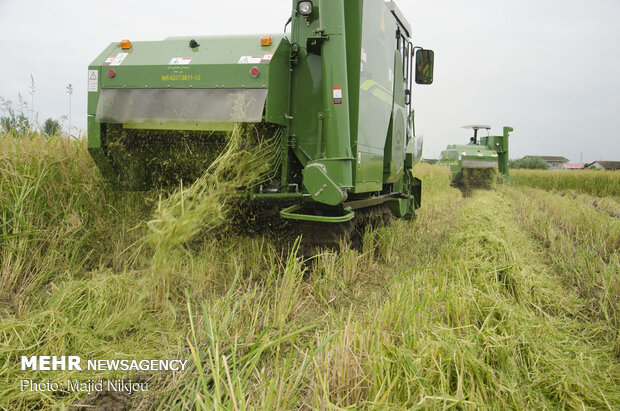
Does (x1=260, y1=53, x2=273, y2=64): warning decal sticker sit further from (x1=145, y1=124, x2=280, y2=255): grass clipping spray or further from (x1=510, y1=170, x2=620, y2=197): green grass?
(x1=510, y1=170, x2=620, y2=197): green grass

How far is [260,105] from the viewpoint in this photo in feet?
11.4

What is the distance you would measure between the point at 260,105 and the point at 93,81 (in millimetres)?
1478

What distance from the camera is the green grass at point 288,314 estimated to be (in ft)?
6.07

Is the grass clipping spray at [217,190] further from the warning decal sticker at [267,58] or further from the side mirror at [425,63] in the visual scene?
the side mirror at [425,63]

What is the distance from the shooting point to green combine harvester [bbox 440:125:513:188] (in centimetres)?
1305

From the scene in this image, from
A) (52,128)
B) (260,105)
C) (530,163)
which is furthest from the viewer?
(530,163)

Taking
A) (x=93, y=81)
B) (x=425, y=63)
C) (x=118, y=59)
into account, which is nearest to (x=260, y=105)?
(x=118, y=59)

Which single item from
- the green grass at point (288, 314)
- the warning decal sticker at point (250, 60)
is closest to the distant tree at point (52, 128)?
the green grass at point (288, 314)

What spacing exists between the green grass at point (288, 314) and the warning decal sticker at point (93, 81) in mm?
650

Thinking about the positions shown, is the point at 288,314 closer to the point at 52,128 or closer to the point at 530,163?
the point at 52,128

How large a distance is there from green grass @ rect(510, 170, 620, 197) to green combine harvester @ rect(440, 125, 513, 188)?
288 centimetres

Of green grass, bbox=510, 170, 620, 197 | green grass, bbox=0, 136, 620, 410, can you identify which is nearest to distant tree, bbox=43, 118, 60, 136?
green grass, bbox=0, 136, 620, 410

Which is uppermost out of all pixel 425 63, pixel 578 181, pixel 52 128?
pixel 425 63

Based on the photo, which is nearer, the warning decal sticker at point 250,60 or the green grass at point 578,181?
the warning decal sticker at point 250,60
